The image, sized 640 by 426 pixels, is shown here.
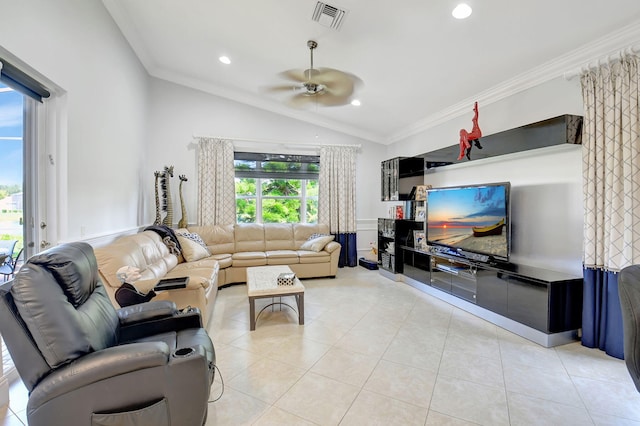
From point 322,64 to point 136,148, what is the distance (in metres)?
3.05

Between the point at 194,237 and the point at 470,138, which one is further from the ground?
the point at 470,138

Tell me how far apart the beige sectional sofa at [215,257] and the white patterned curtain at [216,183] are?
0.78ft

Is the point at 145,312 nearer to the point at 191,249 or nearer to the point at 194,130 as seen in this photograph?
the point at 191,249

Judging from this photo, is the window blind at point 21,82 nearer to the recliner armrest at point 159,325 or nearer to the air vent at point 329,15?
the recliner armrest at point 159,325

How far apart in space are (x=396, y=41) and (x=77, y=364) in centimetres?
348

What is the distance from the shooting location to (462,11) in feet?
7.83

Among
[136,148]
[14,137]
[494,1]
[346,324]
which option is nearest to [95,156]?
[14,137]

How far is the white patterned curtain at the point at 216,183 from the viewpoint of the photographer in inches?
198

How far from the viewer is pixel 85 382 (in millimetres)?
1188

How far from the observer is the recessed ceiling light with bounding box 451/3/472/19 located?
2.33 metres

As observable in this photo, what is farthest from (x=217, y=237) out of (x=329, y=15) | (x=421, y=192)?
(x=329, y=15)

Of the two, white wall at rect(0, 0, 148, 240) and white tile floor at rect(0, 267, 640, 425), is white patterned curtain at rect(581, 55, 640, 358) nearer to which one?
white tile floor at rect(0, 267, 640, 425)

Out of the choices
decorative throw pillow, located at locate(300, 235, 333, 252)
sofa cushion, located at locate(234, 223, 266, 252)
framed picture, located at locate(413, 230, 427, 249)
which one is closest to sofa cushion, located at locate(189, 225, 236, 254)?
sofa cushion, located at locate(234, 223, 266, 252)

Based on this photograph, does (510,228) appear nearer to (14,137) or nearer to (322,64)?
(322,64)
